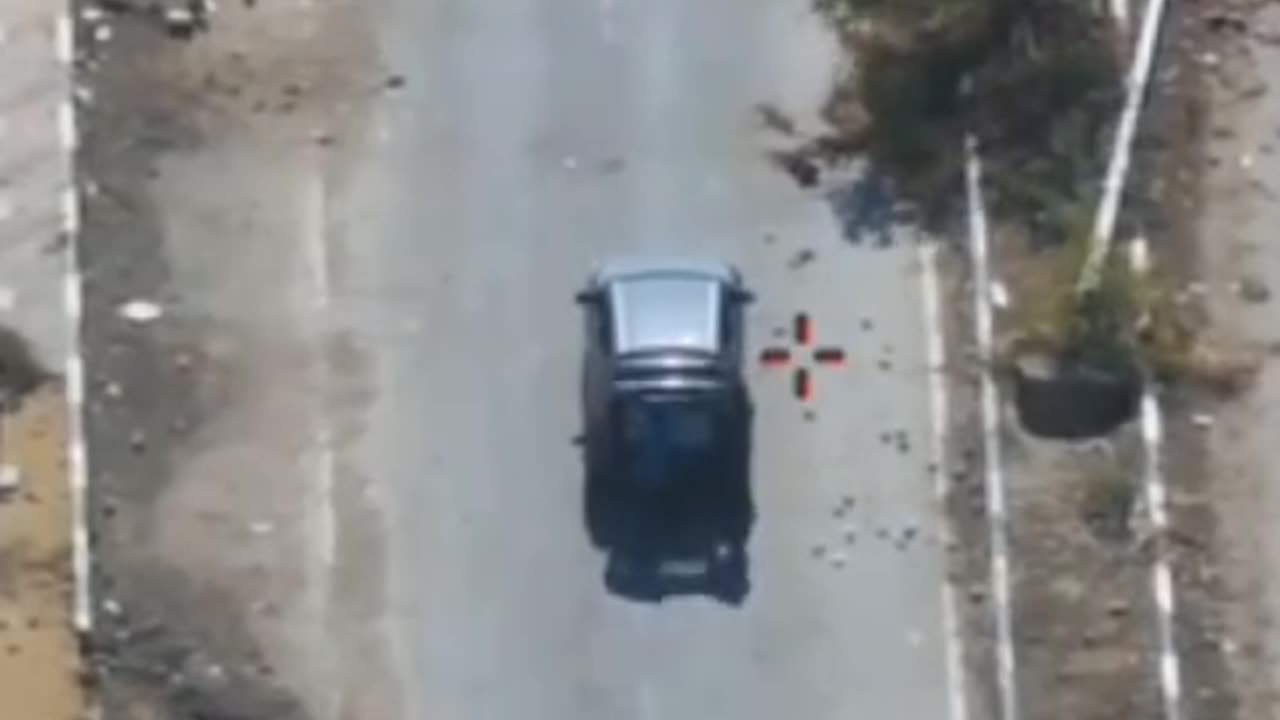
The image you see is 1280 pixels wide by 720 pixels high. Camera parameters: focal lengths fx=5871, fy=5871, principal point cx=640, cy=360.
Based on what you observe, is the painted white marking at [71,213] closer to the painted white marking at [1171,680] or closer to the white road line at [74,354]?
the white road line at [74,354]

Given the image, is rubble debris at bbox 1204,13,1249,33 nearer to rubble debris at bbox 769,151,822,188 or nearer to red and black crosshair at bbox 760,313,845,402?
rubble debris at bbox 769,151,822,188

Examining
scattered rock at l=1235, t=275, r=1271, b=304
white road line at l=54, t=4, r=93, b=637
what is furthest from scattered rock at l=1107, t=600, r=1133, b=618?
white road line at l=54, t=4, r=93, b=637

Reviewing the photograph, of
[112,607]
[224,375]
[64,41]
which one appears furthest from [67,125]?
[112,607]

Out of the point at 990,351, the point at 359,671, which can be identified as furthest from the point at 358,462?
the point at 990,351

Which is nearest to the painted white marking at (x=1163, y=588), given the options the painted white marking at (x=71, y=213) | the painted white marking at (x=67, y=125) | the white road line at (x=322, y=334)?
the white road line at (x=322, y=334)

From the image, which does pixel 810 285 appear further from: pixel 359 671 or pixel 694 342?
pixel 359 671

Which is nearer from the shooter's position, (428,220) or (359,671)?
(359,671)
